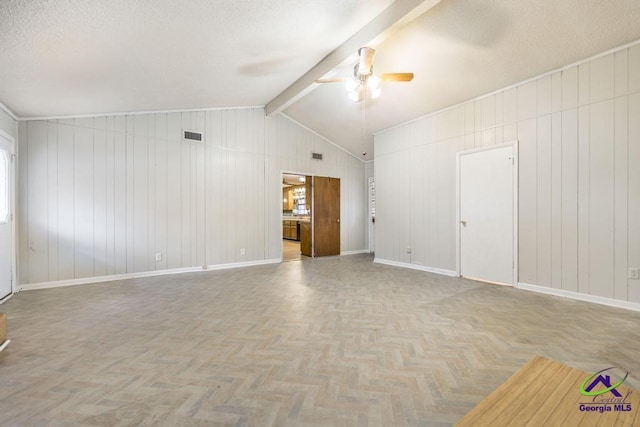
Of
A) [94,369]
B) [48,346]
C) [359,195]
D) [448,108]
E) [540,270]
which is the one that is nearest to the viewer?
[94,369]

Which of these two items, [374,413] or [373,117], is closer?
[374,413]

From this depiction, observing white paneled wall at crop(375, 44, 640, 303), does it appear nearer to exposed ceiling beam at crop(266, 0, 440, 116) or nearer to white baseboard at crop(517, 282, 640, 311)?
white baseboard at crop(517, 282, 640, 311)

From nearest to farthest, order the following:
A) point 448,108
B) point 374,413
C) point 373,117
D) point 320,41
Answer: point 374,413 → point 320,41 → point 448,108 → point 373,117

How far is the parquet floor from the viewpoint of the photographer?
1.64 metres

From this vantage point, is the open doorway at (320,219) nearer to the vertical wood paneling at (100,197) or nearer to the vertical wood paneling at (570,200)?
the vertical wood paneling at (100,197)

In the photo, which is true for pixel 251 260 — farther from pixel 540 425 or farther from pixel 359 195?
pixel 540 425

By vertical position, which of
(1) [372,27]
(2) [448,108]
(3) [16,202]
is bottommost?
(3) [16,202]

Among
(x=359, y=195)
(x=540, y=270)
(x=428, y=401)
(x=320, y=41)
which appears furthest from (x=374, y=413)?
(x=359, y=195)

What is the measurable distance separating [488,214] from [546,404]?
4.04 metres

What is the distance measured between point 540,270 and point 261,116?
5.79 metres

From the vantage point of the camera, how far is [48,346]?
94.3 inches

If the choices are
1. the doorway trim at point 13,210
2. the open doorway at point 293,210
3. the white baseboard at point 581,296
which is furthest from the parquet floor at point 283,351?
the open doorway at point 293,210

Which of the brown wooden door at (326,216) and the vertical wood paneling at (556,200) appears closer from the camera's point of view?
the vertical wood paneling at (556,200)

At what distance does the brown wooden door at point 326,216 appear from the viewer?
718 centimetres
